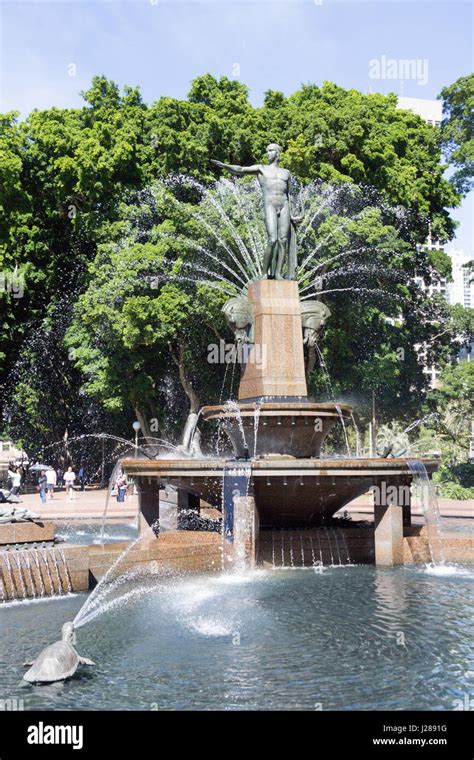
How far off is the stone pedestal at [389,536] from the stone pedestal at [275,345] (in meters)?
3.03

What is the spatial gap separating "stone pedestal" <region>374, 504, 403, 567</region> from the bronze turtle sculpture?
273 inches

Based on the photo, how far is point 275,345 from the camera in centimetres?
1623

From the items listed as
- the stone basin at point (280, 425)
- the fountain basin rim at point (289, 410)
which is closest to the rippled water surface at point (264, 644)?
the stone basin at point (280, 425)

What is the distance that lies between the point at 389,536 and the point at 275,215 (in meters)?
6.75

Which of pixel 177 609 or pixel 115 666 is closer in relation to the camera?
pixel 115 666

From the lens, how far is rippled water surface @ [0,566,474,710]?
736 centimetres

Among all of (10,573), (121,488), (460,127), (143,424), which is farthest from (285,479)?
(460,127)

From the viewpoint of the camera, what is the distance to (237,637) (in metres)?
9.25

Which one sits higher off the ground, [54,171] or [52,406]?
[54,171]

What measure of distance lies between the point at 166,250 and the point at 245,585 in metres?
19.2

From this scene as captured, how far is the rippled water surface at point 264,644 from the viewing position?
7.36 metres

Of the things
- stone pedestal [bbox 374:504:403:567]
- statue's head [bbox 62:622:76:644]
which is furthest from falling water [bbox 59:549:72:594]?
stone pedestal [bbox 374:504:403:567]
